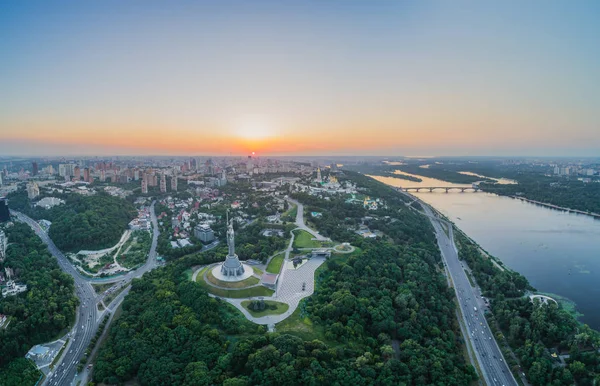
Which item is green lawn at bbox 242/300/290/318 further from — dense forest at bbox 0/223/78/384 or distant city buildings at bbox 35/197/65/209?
distant city buildings at bbox 35/197/65/209

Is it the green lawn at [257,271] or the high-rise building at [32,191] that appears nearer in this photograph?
the green lawn at [257,271]

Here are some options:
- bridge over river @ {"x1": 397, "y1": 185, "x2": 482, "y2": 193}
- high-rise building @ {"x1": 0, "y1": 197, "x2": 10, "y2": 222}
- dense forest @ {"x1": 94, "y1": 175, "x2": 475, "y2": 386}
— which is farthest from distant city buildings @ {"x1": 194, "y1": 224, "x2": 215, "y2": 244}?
bridge over river @ {"x1": 397, "y1": 185, "x2": 482, "y2": 193}

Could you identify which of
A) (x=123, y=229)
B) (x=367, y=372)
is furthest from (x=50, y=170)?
(x=367, y=372)

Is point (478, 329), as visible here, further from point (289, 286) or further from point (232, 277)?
point (232, 277)

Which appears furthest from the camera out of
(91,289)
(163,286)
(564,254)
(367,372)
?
(564,254)

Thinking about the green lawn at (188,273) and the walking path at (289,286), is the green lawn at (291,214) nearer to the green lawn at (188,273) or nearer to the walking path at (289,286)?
the walking path at (289,286)

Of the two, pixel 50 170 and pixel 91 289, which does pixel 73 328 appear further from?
pixel 50 170

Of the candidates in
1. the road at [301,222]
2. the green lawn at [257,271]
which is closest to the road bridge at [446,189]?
the road at [301,222]
